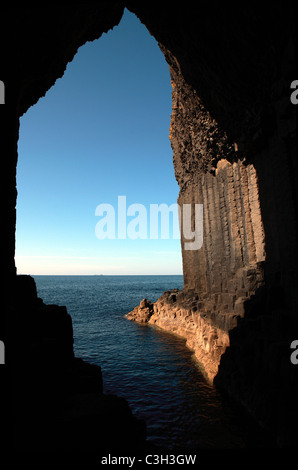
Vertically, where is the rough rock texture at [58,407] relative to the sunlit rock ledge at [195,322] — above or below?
above

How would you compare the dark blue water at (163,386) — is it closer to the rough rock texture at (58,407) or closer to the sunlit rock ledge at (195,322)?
the sunlit rock ledge at (195,322)

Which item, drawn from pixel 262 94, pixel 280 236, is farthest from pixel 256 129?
pixel 280 236

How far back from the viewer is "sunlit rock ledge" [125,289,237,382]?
1572 cm

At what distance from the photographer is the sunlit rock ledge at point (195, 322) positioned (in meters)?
15.7

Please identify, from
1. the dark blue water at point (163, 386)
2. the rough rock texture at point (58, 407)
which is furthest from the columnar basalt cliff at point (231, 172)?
the dark blue water at point (163, 386)

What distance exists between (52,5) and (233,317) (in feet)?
54.4

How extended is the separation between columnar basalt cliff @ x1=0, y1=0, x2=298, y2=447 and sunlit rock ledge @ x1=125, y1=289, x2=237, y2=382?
14 cm

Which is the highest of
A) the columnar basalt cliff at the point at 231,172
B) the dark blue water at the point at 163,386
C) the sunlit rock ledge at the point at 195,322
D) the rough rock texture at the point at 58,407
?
the columnar basalt cliff at the point at 231,172

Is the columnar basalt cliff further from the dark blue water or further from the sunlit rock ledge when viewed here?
the dark blue water

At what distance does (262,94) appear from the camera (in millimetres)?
12336

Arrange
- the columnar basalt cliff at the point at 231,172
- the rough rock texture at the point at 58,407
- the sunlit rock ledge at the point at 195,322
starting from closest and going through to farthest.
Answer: the rough rock texture at the point at 58,407
the columnar basalt cliff at the point at 231,172
the sunlit rock ledge at the point at 195,322

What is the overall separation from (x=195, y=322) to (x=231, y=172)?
44.0 ft

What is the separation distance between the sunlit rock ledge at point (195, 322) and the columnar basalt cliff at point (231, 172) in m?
0.14
